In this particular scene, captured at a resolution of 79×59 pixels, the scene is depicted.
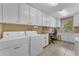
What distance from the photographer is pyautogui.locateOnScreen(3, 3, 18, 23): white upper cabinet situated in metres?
2.40

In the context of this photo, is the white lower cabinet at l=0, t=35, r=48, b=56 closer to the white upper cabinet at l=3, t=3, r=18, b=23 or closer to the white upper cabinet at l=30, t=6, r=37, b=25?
the white upper cabinet at l=3, t=3, r=18, b=23

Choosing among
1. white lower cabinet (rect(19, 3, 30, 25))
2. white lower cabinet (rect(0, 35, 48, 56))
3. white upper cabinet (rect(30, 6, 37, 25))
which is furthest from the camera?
white upper cabinet (rect(30, 6, 37, 25))

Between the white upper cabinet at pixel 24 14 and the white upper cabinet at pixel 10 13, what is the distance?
0.27 meters

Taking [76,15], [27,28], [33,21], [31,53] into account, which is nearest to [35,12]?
[33,21]

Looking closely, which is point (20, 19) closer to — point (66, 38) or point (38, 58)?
point (38, 58)

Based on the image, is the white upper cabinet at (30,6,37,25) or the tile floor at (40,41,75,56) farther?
the white upper cabinet at (30,6,37,25)

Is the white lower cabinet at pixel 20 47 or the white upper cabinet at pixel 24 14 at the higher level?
the white upper cabinet at pixel 24 14

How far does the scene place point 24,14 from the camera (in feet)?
10.6

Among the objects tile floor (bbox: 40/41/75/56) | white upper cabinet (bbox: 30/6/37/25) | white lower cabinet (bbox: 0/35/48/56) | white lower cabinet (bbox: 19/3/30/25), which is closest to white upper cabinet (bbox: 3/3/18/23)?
white lower cabinet (bbox: 19/3/30/25)

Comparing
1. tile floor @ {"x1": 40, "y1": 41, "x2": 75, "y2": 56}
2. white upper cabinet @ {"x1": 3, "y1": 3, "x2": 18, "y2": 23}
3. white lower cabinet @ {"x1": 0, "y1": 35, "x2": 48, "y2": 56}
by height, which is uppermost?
white upper cabinet @ {"x1": 3, "y1": 3, "x2": 18, "y2": 23}

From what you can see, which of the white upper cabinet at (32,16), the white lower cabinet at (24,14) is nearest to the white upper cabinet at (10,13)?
the white lower cabinet at (24,14)

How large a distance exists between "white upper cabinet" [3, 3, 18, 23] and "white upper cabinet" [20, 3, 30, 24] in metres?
0.27

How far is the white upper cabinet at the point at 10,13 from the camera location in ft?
7.87

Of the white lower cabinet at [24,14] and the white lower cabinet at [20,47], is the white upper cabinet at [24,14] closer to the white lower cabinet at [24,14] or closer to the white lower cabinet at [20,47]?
the white lower cabinet at [24,14]
